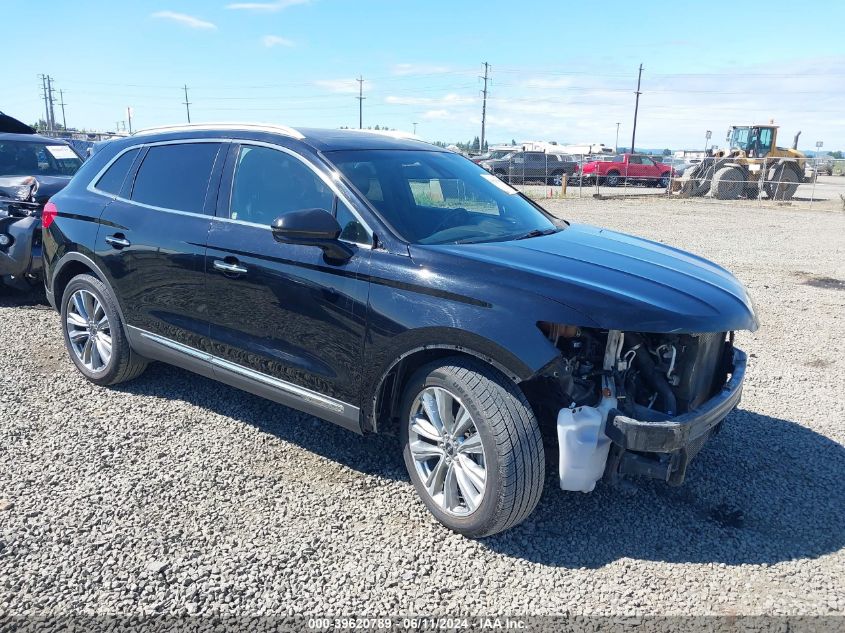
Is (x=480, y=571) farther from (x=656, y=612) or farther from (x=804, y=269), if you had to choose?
(x=804, y=269)

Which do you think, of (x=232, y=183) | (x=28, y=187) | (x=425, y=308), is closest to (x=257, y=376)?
(x=232, y=183)

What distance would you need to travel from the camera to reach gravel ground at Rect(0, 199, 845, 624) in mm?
2824

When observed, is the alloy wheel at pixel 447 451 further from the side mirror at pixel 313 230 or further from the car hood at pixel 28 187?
the car hood at pixel 28 187

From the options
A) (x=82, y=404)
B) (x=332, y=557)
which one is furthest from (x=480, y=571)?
(x=82, y=404)

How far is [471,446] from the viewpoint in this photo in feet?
10.2

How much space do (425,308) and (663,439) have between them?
1.18 metres

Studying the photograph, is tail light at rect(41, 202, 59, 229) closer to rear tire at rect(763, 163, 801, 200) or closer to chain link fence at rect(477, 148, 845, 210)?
chain link fence at rect(477, 148, 845, 210)

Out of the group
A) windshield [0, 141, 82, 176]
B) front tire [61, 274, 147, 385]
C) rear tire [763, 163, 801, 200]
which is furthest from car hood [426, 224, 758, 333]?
rear tire [763, 163, 801, 200]

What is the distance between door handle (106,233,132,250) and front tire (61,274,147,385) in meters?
0.35

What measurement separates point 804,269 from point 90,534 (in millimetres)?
10559

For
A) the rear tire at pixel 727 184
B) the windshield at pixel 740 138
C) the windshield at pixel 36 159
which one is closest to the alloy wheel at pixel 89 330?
the windshield at pixel 36 159

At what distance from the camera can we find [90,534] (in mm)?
3176

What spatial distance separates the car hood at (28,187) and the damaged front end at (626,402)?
605 centimetres

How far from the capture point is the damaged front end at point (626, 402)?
2.91 m
